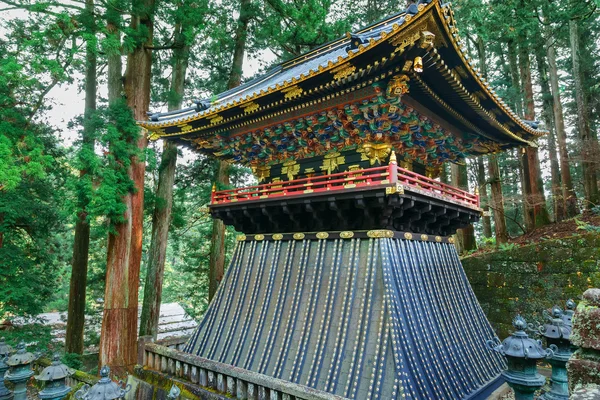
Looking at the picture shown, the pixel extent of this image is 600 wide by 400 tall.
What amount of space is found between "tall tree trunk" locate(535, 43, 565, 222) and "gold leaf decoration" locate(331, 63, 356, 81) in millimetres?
12961

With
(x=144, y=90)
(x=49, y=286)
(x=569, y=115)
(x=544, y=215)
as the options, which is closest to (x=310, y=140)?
(x=144, y=90)

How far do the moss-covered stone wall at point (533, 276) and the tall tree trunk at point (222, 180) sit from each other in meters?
8.77

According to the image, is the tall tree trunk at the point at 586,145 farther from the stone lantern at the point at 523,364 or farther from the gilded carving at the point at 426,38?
the stone lantern at the point at 523,364

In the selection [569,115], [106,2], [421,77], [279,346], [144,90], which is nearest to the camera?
[421,77]

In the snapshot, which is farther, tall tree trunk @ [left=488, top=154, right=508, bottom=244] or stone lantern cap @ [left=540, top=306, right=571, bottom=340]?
tall tree trunk @ [left=488, top=154, right=508, bottom=244]

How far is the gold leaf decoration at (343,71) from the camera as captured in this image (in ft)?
19.2

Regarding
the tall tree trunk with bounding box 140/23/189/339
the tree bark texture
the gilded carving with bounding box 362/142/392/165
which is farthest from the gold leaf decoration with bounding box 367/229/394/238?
the tall tree trunk with bounding box 140/23/189/339

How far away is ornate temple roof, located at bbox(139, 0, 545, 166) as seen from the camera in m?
5.46

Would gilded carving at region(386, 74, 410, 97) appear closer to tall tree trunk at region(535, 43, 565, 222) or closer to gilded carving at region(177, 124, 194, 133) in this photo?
gilded carving at region(177, 124, 194, 133)

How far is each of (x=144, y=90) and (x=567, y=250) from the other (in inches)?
516

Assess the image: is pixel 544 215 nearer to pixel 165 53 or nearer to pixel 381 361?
pixel 381 361

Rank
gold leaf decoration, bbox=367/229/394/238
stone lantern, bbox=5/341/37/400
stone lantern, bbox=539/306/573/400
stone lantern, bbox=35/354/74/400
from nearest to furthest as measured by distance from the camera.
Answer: stone lantern, bbox=539/306/573/400 < stone lantern, bbox=35/354/74/400 < stone lantern, bbox=5/341/37/400 < gold leaf decoration, bbox=367/229/394/238

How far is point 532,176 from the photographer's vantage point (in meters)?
14.2

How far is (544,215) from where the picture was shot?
550 inches
